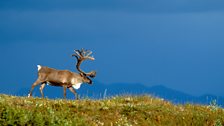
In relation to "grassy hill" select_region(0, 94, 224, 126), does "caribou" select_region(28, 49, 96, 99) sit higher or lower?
higher

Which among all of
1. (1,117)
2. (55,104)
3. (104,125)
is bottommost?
(1,117)

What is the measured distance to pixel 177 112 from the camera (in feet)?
59.1

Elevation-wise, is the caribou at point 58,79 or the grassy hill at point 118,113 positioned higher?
the caribou at point 58,79

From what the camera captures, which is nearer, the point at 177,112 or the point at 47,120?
the point at 47,120

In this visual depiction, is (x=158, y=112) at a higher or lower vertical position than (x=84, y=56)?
lower

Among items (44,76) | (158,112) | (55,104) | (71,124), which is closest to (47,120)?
(71,124)

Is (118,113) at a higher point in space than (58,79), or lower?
lower

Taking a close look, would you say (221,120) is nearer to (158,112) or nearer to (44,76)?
(158,112)

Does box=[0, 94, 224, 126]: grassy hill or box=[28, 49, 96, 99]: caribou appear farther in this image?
box=[28, 49, 96, 99]: caribou

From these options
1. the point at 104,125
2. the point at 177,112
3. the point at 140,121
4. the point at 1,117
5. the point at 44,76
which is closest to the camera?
the point at 1,117

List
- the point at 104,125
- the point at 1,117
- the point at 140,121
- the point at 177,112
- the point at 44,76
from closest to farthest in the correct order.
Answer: the point at 1,117
the point at 104,125
the point at 140,121
the point at 177,112
the point at 44,76

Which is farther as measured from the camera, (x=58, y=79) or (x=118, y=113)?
(x=58, y=79)

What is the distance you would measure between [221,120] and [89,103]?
13.8 feet

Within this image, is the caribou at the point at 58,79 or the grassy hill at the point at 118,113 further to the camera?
the caribou at the point at 58,79
